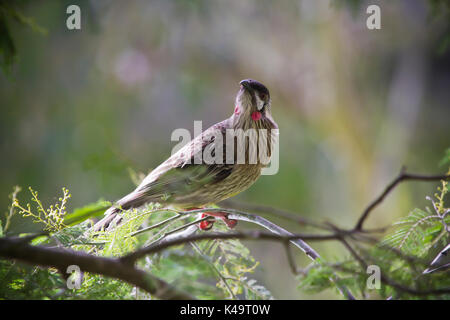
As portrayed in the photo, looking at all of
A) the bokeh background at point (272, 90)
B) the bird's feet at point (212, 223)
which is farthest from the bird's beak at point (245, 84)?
the bokeh background at point (272, 90)

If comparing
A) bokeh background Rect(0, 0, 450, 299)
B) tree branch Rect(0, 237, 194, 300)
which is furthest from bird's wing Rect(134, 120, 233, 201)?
bokeh background Rect(0, 0, 450, 299)

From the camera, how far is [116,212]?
89.3 inches

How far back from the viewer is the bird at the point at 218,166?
2.56 m

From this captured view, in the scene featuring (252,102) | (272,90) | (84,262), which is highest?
(272,90)

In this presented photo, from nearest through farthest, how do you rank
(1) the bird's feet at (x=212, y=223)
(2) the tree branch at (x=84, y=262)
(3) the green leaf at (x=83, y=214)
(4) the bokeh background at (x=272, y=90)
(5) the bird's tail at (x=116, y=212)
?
(2) the tree branch at (x=84, y=262) < (3) the green leaf at (x=83, y=214) < (5) the bird's tail at (x=116, y=212) < (1) the bird's feet at (x=212, y=223) < (4) the bokeh background at (x=272, y=90)

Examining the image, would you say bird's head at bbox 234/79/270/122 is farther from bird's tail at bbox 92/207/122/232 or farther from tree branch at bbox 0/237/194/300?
tree branch at bbox 0/237/194/300

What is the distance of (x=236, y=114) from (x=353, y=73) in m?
6.53

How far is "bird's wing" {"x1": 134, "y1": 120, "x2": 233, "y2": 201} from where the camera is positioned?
255cm

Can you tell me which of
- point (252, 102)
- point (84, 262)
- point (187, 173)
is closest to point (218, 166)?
point (187, 173)

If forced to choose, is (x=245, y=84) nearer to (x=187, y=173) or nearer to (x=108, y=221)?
(x=187, y=173)

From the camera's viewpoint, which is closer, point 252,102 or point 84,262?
point 84,262

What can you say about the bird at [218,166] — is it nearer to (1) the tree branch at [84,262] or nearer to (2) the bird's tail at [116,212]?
(2) the bird's tail at [116,212]

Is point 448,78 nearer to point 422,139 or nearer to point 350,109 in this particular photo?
point 422,139

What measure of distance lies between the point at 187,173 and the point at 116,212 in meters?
0.62
